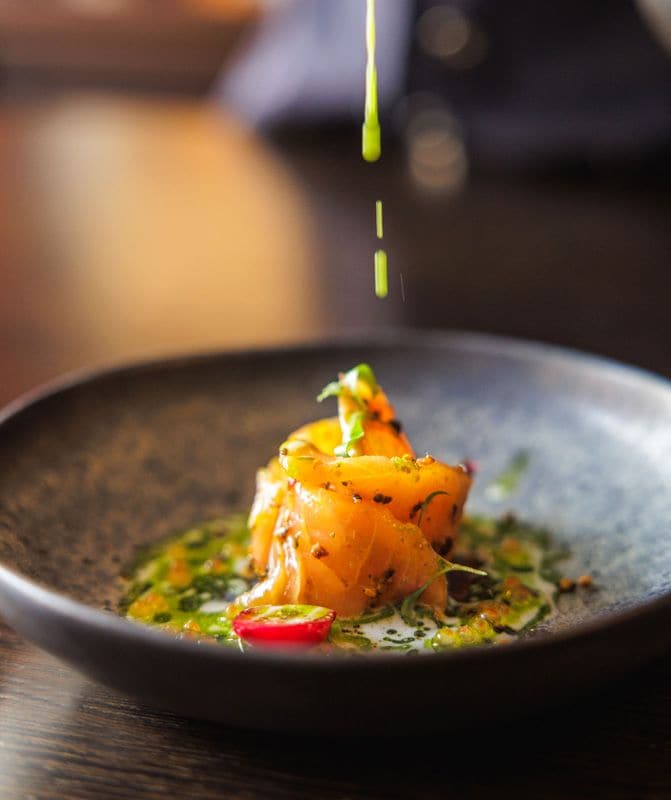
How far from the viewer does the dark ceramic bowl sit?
1.10 metres

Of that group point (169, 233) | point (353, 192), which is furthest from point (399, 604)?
point (353, 192)

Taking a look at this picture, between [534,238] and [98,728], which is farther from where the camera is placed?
[534,238]

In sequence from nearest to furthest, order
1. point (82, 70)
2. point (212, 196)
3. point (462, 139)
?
point (212, 196)
point (462, 139)
point (82, 70)

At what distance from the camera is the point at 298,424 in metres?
2.30

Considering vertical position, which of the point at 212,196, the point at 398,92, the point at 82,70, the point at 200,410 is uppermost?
the point at 82,70

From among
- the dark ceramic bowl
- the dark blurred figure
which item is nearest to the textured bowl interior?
the dark ceramic bowl

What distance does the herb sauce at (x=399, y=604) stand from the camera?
1524mm

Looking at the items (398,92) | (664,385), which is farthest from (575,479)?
(398,92)

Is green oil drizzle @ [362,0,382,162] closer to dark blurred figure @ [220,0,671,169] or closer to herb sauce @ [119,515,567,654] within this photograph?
herb sauce @ [119,515,567,654]

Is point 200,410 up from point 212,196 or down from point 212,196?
down

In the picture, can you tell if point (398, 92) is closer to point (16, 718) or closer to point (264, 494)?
point (264, 494)

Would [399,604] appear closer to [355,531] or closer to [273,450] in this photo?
[355,531]

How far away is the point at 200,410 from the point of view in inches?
89.0

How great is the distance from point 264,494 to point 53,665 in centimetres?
47
